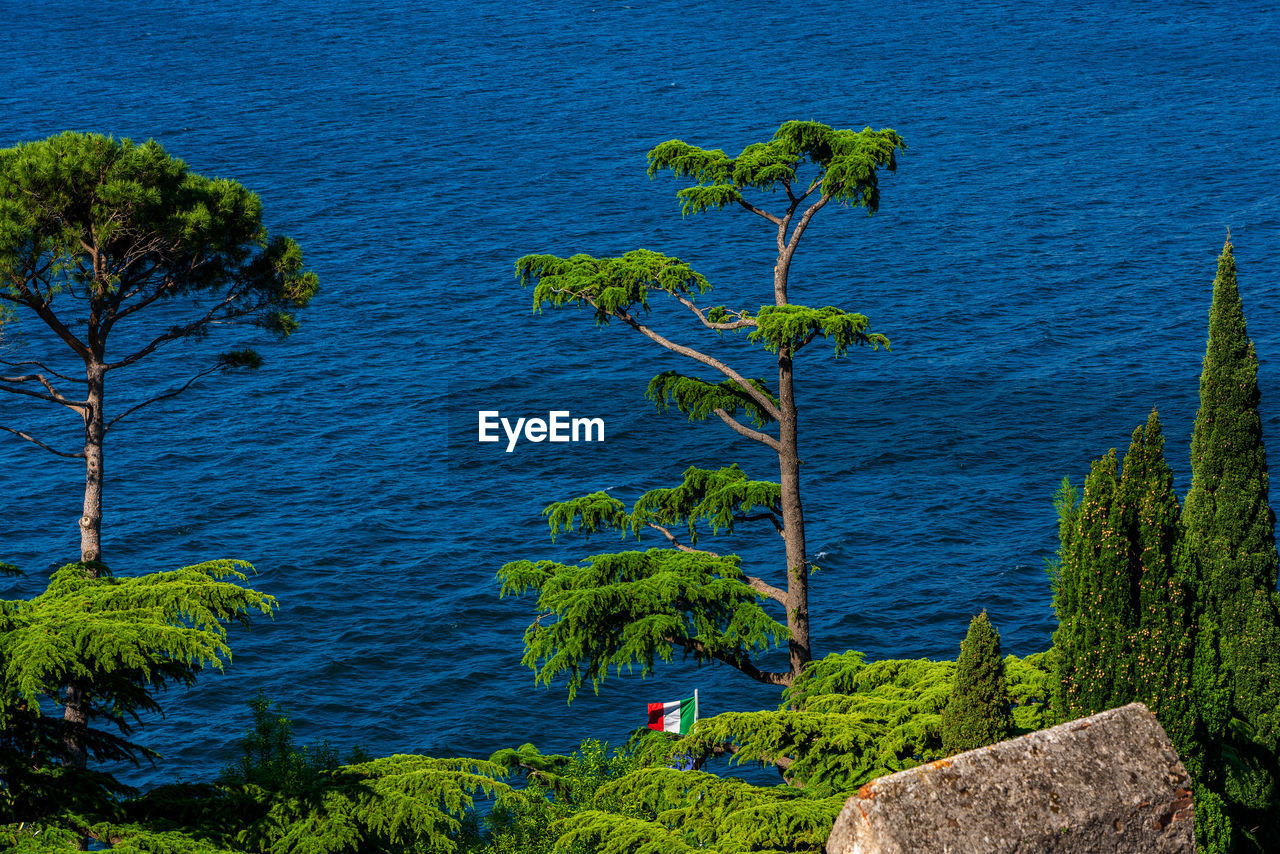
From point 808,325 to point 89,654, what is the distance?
13429 mm

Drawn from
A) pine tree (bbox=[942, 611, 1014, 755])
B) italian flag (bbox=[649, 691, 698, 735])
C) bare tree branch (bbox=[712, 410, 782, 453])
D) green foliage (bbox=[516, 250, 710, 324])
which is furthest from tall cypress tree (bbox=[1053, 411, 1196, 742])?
italian flag (bbox=[649, 691, 698, 735])

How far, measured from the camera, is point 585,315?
97125 millimetres

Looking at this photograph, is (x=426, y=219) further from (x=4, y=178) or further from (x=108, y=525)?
(x=4, y=178)

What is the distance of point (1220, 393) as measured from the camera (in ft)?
76.5

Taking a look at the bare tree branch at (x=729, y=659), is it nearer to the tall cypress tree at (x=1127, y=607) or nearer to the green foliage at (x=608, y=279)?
the green foliage at (x=608, y=279)

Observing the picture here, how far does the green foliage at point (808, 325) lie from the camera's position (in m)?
23.4

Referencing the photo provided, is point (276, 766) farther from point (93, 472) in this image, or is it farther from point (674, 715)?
point (674, 715)

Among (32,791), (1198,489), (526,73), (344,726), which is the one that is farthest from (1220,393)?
(526,73)

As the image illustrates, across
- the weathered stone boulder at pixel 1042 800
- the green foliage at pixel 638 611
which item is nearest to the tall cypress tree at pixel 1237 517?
the green foliage at pixel 638 611

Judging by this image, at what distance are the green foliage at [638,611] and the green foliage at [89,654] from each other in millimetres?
5843

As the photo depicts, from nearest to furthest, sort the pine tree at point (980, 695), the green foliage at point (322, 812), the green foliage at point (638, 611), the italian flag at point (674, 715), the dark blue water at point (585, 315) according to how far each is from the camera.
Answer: the pine tree at point (980, 695), the green foliage at point (322, 812), the green foliage at point (638, 611), the italian flag at point (674, 715), the dark blue water at point (585, 315)

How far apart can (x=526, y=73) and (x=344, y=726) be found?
115 meters

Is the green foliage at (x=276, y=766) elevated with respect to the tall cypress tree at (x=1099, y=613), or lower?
lower

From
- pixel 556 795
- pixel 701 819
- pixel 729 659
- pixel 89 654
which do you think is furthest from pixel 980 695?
pixel 89 654
